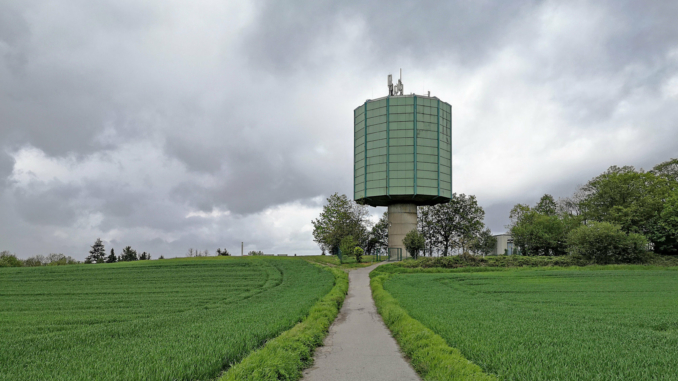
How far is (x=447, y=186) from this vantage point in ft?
183

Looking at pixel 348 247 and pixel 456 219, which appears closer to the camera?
pixel 348 247

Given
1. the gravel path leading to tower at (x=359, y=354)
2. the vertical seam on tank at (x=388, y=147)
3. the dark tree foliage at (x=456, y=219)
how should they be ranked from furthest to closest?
1. the dark tree foliage at (x=456, y=219)
2. the vertical seam on tank at (x=388, y=147)
3. the gravel path leading to tower at (x=359, y=354)

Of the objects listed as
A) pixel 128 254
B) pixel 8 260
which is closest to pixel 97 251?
pixel 128 254

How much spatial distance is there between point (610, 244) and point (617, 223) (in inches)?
260

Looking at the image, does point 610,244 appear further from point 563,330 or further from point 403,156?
point 563,330

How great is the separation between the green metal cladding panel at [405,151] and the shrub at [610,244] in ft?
56.8

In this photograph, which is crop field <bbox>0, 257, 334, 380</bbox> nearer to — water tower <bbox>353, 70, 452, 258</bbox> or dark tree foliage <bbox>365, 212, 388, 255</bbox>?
water tower <bbox>353, 70, 452, 258</bbox>

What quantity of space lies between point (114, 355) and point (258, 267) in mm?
34317

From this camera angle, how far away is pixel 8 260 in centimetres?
4981

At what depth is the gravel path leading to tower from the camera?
27.2 ft

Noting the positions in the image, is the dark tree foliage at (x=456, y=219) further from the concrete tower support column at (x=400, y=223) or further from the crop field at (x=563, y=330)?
the crop field at (x=563, y=330)

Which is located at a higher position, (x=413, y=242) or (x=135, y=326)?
(x=413, y=242)

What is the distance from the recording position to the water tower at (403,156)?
53656 millimetres

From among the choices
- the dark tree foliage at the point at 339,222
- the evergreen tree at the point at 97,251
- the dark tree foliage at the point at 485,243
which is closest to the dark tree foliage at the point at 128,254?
the evergreen tree at the point at 97,251
